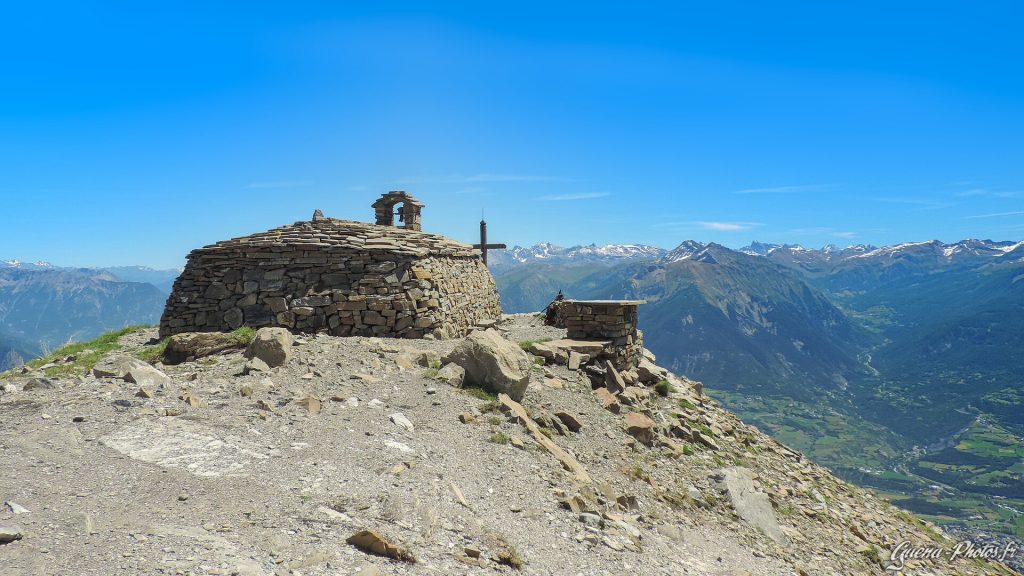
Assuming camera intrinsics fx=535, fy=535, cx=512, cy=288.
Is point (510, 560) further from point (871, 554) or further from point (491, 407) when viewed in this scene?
point (871, 554)

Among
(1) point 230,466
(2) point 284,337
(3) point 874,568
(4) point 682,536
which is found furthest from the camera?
(2) point 284,337

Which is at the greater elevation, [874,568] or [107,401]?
[107,401]

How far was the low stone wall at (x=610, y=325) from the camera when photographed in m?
18.6

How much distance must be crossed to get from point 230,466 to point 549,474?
5.36 m

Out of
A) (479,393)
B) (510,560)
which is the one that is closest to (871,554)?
(479,393)

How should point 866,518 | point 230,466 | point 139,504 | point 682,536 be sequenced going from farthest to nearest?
point 866,518, point 682,536, point 230,466, point 139,504

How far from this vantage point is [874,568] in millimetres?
12195

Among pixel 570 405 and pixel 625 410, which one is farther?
pixel 625 410

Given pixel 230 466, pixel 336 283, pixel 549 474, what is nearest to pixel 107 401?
pixel 230 466

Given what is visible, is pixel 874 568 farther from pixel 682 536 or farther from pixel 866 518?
pixel 682 536

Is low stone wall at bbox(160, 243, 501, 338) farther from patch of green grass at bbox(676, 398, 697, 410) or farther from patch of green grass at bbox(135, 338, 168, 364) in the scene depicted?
patch of green grass at bbox(676, 398, 697, 410)

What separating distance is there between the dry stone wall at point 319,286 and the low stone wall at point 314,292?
0.12 ft

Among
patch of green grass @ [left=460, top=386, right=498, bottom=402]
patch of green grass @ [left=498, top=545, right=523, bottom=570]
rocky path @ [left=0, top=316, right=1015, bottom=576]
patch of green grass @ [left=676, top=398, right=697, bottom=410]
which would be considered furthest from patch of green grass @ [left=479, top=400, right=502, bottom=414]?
patch of green grass @ [left=676, top=398, right=697, bottom=410]
